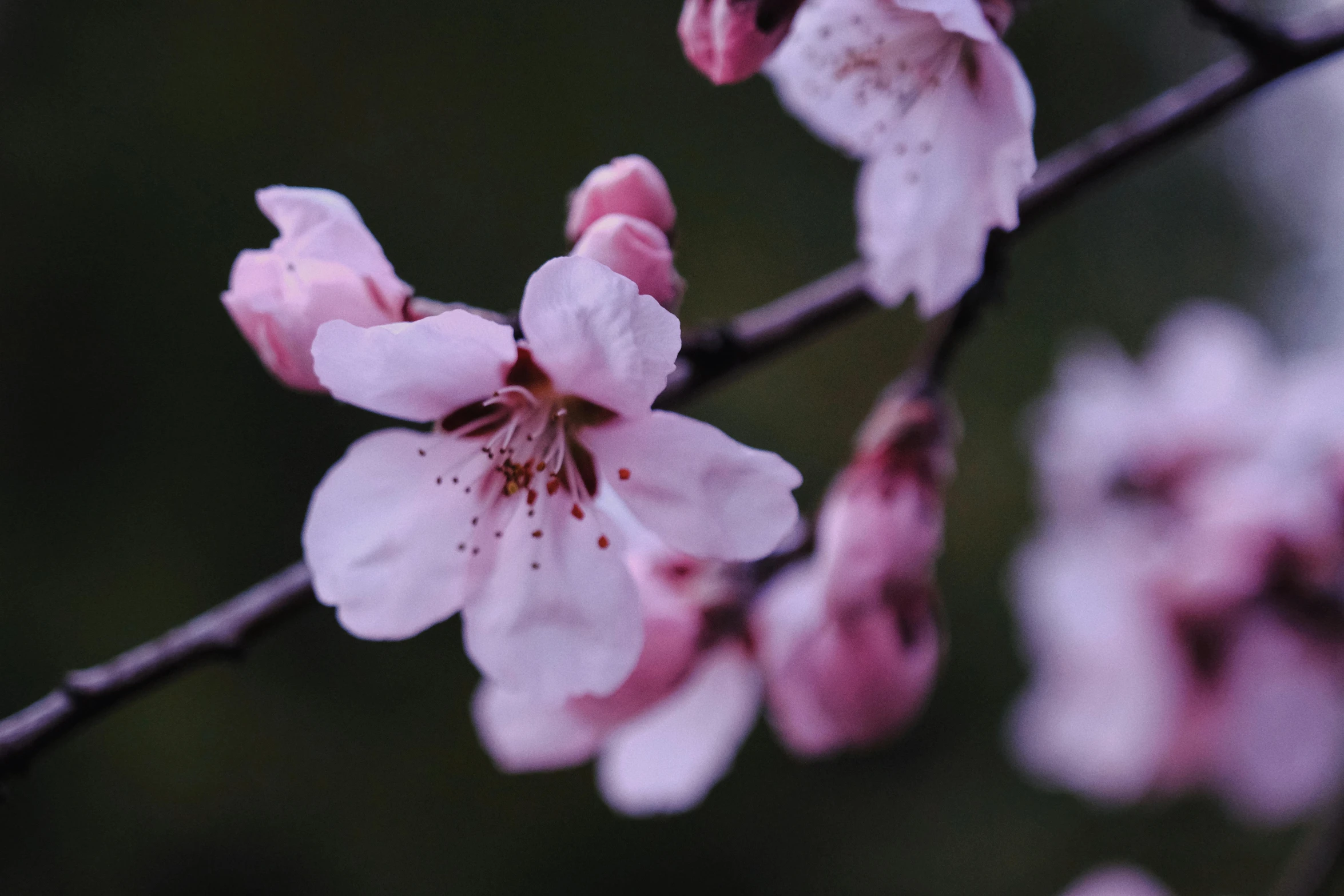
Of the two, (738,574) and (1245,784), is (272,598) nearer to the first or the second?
(738,574)

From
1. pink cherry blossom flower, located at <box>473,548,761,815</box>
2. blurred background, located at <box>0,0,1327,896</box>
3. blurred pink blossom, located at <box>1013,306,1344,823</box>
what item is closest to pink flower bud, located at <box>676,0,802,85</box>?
pink cherry blossom flower, located at <box>473,548,761,815</box>

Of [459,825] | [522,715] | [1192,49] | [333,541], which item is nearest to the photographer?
[333,541]

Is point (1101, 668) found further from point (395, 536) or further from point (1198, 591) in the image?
point (395, 536)

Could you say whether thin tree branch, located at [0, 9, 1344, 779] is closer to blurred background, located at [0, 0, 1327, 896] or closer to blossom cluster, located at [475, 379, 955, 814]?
blossom cluster, located at [475, 379, 955, 814]

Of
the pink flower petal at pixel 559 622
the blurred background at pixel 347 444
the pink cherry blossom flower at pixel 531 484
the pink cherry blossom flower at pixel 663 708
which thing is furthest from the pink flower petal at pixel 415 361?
the blurred background at pixel 347 444

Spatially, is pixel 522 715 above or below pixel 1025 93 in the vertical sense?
below

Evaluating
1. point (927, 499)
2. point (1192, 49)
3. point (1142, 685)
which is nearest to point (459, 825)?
point (1142, 685)

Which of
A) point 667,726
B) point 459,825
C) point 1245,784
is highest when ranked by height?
point 667,726
